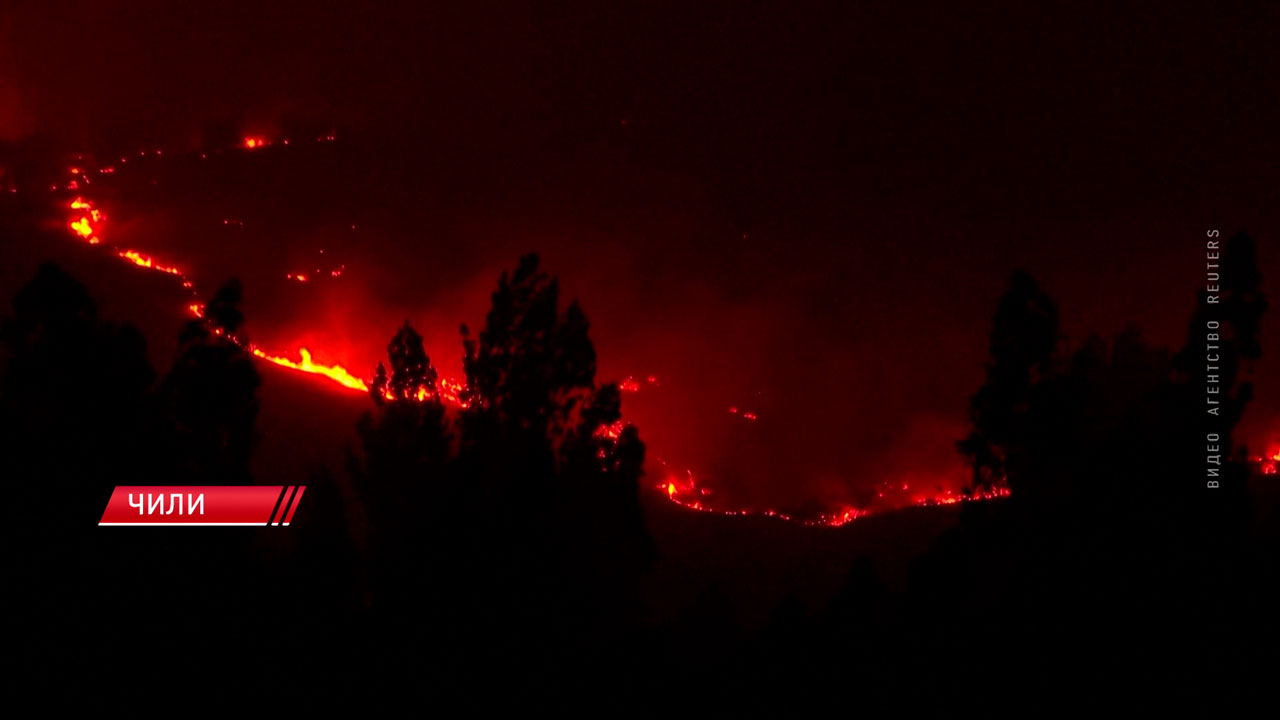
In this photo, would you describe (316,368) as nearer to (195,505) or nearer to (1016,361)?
(195,505)

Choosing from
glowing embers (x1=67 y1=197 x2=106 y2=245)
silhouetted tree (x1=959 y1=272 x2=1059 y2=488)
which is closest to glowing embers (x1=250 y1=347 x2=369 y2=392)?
glowing embers (x1=67 y1=197 x2=106 y2=245)

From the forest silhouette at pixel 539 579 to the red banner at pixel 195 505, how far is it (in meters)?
0.15

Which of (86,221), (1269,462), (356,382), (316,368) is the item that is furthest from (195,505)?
(86,221)

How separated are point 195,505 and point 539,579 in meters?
3.21

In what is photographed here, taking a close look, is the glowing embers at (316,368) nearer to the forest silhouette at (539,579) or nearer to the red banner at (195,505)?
the forest silhouette at (539,579)

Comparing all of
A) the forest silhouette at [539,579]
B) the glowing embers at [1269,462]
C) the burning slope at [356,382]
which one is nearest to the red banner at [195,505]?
the forest silhouette at [539,579]

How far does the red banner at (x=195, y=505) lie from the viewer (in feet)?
27.8

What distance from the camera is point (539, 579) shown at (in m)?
9.02

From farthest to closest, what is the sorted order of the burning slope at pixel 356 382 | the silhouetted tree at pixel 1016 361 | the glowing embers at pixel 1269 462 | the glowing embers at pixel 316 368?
the glowing embers at pixel 316 368
the burning slope at pixel 356 382
the glowing embers at pixel 1269 462
the silhouetted tree at pixel 1016 361

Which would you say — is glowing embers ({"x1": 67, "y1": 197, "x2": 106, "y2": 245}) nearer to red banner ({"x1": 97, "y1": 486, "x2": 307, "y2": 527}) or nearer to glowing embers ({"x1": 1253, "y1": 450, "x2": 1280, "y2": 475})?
red banner ({"x1": 97, "y1": 486, "x2": 307, "y2": 527})

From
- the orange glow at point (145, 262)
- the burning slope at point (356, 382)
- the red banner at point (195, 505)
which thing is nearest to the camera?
the red banner at point (195, 505)

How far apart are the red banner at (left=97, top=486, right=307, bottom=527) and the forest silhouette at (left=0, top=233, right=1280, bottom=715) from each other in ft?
0.49

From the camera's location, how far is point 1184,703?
8250mm

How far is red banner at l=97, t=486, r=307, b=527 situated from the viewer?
27.8 ft
